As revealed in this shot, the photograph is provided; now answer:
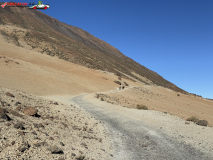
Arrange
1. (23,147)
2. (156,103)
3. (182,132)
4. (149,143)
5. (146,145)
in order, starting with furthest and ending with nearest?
(156,103)
(182,132)
(149,143)
(146,145)
(23,147)

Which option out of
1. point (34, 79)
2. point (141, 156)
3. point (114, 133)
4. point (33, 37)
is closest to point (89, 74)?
point (34, 79)

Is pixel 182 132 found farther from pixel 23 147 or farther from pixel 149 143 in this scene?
pixel 23 147

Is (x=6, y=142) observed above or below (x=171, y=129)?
below

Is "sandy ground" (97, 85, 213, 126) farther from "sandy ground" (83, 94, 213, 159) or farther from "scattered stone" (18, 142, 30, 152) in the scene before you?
"scattered stone" (18, 142, 30, 152)

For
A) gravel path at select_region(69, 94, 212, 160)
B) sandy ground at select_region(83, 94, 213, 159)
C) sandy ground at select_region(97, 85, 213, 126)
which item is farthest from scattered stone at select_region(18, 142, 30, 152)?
sandy ground at select_region(97, 85, 213, 126)

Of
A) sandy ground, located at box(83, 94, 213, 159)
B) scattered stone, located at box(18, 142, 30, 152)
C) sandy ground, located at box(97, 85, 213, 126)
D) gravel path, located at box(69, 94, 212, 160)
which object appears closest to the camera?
A: scattered stone, located at box(18, 142, 30, 152)

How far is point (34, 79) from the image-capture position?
27.8 metres

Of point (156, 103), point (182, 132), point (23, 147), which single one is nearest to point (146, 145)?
point (182, 132)

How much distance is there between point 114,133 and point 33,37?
64956mm

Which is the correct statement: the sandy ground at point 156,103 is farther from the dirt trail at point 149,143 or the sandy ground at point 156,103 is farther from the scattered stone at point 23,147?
the scattered stone at point 23,147

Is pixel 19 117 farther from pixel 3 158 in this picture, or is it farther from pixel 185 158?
pixel 185 158

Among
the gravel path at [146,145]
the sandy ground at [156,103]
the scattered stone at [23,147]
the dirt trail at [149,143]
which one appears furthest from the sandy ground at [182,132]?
the sandy ground at [156,103]

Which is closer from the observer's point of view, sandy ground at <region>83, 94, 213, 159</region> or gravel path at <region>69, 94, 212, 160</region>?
gravel path at <region>69, 94, 212, 160</region>

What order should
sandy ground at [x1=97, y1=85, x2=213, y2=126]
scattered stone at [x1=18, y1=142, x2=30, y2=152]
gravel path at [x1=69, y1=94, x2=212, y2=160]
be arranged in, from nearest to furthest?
scattered stone at [x1=18, y1=142, x2=30, y2=152], gravel path at [x1=69, y1=94, x2=212, y2=160], sandy ground at [x1=97, y1=85, x2=213, y2=126]
